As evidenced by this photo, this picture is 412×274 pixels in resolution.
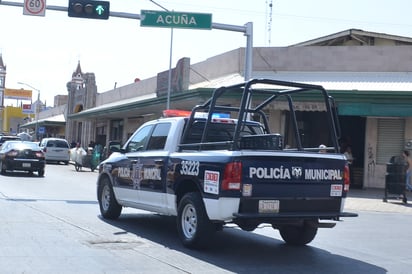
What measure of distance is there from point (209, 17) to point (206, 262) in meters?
Result: 12.6

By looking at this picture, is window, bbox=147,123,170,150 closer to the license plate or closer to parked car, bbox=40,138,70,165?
the license plate

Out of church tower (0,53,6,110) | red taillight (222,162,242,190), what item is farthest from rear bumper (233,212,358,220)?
church tower (0,53,6,110)

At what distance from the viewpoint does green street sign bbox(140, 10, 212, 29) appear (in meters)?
19.2

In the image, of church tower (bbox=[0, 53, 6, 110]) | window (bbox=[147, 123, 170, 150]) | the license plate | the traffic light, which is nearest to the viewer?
the license plate

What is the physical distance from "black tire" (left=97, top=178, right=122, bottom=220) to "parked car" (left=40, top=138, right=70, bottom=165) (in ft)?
86.9

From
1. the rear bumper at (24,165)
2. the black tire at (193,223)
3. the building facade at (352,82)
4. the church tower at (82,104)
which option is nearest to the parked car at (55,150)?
the building facade at (352,82)

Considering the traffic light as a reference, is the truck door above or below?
below

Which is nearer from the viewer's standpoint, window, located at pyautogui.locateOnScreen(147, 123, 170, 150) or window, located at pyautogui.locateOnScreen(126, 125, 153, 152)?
window, located at pyautogui.locateOnScreen(147, 123, 170, 150)

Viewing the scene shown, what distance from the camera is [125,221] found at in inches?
460

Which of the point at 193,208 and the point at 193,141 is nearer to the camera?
the point at 193,208

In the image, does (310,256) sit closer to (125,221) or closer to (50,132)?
(125,221)

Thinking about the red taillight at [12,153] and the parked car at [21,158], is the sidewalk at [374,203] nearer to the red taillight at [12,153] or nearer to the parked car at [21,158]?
the parked car at [21,158]

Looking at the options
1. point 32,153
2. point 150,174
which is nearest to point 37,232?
point 150,174

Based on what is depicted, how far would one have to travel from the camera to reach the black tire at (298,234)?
31.6 feet
